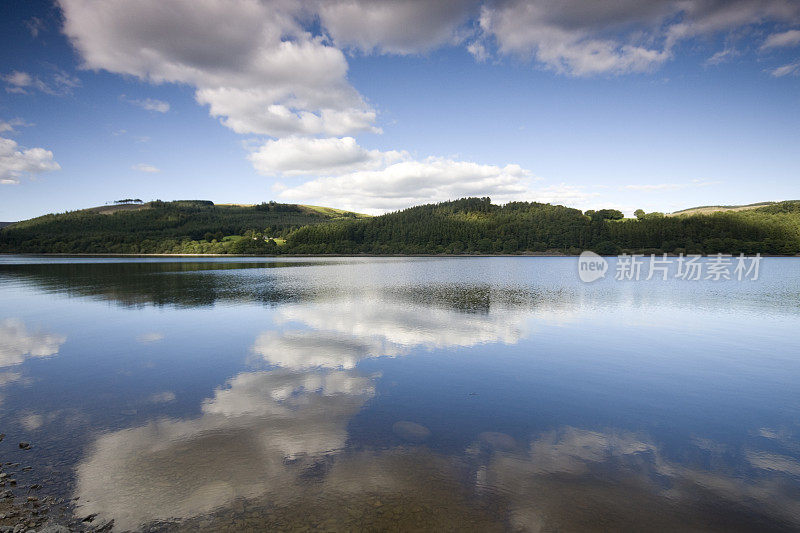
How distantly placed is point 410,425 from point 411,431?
37 cm

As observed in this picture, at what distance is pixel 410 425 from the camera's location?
10094 millimetres

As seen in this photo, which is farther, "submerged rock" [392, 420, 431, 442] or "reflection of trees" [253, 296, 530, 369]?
"reflection of trees" [253, 296, 530, 369]

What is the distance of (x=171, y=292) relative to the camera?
131ft

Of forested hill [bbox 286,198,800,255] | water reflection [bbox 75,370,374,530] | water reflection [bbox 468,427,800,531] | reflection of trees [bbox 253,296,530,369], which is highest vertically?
forested hill [bbox 286,198,800,255]

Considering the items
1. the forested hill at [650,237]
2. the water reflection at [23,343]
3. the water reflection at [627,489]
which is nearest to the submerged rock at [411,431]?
the water reflection at [627,489]

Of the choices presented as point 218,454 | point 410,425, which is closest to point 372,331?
point 410,425

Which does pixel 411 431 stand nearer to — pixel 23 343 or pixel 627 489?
pixel 627 489

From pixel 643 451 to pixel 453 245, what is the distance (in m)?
183

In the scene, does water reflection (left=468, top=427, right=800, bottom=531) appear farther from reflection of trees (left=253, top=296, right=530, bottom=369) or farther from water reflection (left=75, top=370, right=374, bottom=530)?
reflection of trees (left=253, top=296, right=530, bottom=369)

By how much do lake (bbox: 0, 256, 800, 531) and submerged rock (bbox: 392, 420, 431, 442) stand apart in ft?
0.19

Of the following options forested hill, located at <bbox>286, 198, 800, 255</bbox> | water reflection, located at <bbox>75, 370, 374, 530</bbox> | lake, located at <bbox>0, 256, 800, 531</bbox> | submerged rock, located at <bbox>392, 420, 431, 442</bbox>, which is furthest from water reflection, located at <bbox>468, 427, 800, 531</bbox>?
forested hill, located at <bbox>286, 198, 800, 255</bbox>

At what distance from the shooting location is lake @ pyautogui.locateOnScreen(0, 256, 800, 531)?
680 centimetres

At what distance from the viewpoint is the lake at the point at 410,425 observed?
680cm

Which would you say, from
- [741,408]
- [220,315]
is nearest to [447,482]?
[741,408]
